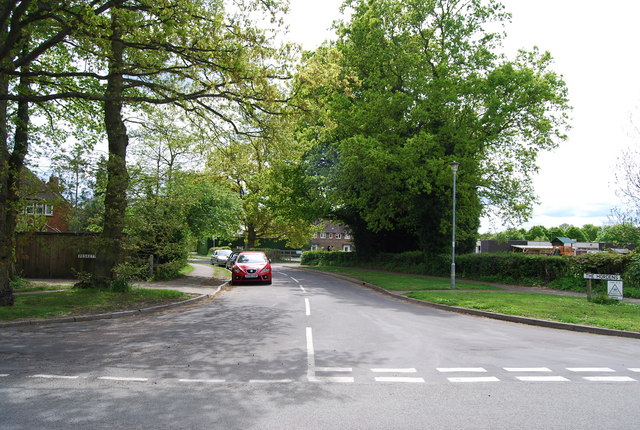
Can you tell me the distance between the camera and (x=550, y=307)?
13.1m

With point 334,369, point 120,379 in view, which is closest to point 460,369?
point 334,369

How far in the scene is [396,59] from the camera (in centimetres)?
2653

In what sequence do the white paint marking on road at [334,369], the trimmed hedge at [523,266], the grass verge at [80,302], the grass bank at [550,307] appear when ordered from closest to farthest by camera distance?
the white paint marking on road at [334,369], the grass verge at [80,302], the grass bank at [550,307], the trimmed hedge at [523,266]

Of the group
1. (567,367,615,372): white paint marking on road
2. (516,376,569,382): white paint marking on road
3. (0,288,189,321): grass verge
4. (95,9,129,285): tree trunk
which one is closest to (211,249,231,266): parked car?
(0,288,189,321): grass verge

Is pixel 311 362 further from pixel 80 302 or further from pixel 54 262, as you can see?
pixel 54 262

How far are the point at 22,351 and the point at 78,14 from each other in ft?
22.3

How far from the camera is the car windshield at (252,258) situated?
22.1 m

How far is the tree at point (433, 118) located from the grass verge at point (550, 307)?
8.92m

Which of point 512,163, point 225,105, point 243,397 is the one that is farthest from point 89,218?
point 512,163

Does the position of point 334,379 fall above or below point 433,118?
below

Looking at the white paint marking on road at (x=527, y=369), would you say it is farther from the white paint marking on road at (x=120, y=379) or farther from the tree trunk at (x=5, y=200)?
the tree trunk at (x=5, y=200)

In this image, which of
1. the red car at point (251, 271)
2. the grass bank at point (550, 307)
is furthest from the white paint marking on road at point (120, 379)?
the red car at point (251, 271)

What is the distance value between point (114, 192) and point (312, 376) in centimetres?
1039

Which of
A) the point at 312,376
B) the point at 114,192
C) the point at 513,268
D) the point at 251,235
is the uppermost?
the point at 114,192
